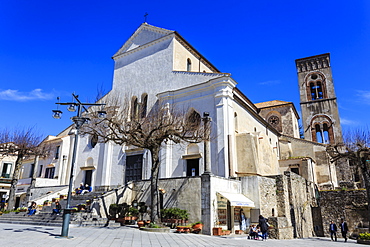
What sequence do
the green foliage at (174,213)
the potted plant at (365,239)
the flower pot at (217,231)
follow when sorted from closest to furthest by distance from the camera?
the flower pot at (217,231) → the green foliage at (174,213) → the potted plant at (365,239)

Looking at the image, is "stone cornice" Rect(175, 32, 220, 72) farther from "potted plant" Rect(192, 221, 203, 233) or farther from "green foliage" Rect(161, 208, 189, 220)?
"potted plant" Rect(192, 221, 203, 233)

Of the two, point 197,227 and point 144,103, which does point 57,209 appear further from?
point 144,103

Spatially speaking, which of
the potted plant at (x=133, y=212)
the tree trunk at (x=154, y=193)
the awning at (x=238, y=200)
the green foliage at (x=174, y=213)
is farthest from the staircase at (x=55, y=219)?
the awning at (x=238, y=200)

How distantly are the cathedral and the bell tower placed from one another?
10962 mm

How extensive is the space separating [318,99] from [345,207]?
24.1m

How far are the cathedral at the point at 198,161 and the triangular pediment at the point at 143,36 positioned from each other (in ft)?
0.35

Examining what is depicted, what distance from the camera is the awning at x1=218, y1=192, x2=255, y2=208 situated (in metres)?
16.6

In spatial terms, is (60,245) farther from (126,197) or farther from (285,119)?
(285,119)

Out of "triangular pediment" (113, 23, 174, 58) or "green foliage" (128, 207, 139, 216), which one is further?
"triangular pediment" (113, 23, 174, 58)

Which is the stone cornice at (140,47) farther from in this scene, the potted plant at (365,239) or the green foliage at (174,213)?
the potted plant at (365,239)

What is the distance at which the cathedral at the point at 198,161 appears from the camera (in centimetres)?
1792

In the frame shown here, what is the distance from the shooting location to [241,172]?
22.0 m

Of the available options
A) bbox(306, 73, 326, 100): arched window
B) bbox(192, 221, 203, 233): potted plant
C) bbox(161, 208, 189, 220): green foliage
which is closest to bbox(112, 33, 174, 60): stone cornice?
bbox(161, 208, 189, 220): green foliage

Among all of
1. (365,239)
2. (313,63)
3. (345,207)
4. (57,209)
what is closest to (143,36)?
(57,209)
